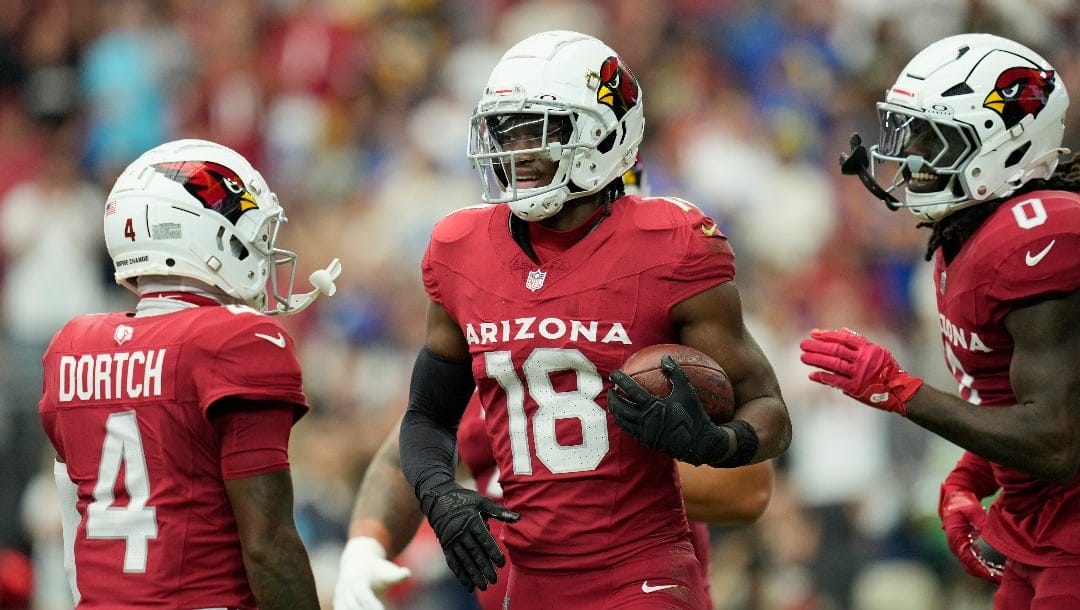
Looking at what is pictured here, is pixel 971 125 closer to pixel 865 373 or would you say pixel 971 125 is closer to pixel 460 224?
pixel 865 373

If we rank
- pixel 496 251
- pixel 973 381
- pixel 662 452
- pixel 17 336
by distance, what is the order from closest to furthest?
1. pixel 662 452
2. pixel 496 251
3. pixel 973 381
4. pixel 17 336

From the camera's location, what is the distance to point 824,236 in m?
A: 8.11

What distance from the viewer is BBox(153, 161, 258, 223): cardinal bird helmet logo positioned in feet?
12.1

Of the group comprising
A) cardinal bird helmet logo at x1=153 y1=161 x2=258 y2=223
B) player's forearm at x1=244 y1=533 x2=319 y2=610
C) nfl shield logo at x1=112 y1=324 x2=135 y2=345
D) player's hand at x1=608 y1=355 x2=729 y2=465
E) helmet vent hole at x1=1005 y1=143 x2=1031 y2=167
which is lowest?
player's forearm at x1=244 y1=533 x2=319 y2=610

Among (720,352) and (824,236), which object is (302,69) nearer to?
(824,236)

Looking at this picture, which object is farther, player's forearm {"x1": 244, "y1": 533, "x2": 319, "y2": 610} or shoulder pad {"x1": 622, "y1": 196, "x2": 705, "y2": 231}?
shoulder pad {"x1": 622, "y1": 196, "x2": 705, "y2": 231}

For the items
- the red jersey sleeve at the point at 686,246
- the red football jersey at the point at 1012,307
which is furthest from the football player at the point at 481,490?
the red jersey sleeve at the point at 686,246

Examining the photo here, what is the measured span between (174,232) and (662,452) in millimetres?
1248

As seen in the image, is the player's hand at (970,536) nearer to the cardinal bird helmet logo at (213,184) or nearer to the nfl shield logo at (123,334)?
the cardinal bird helmet logo at (213,184)

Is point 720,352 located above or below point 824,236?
below

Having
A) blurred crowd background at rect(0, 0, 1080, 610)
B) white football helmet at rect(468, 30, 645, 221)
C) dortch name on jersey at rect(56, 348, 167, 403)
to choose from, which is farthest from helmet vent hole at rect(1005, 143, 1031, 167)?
blurred crowd background at rect(0, 0, 1080, 610)

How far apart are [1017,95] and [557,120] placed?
127cm

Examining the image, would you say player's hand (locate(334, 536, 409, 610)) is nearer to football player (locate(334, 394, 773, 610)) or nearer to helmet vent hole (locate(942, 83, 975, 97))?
football player (locate(334, 394, 773, 610))

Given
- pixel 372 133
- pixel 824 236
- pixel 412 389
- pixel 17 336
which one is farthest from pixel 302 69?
pixel 412 389
